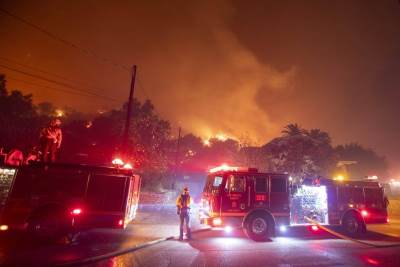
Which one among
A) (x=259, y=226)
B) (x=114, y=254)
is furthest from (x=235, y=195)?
(x=114, y=254)

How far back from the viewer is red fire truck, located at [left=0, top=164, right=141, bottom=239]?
878 cm

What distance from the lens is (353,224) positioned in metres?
12.1

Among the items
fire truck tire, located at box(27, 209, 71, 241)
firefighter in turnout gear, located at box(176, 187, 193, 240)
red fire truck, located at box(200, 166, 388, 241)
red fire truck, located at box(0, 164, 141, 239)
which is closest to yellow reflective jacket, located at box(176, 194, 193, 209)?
firefighter in turnout gear, located at box(176, 187, 193, 240)

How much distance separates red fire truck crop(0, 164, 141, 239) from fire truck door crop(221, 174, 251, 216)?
3804mm

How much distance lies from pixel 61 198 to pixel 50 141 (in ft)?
12.3

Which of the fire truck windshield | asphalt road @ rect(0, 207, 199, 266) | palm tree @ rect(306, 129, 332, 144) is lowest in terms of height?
asphalt road @ rect(0, 207, 199, 266)

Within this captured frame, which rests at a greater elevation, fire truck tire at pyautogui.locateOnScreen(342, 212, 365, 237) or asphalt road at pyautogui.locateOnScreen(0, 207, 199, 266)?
fire truck tire at pyautogui.locateOnScreen(342, 212, 365, 237)

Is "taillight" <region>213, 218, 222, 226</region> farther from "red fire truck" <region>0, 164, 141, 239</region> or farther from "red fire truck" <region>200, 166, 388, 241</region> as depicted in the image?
"red fire truck" <region>0, 164, 141, 239</region>

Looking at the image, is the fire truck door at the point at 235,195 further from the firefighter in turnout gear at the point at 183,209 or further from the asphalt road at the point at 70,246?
the asphalt road at the point at 70,246

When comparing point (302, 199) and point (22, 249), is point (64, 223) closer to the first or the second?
point (22, 249)

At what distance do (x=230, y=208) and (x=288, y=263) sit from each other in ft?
10.8

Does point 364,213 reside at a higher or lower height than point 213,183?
lower

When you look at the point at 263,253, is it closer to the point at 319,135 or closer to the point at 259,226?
the point at 259,226

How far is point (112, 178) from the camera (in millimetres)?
9703
